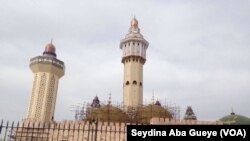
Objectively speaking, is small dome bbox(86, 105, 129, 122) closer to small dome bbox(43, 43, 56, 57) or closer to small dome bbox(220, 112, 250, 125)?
small dome bbox(43, 43, 56, 57)

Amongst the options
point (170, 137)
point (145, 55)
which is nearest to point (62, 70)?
point (145, 55)

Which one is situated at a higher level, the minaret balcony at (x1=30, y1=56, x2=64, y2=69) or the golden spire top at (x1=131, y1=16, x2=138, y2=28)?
the golden spire top at (x1=131, y1=16, x2=138, y2=28)

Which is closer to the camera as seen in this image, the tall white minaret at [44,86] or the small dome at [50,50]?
the tall white minaret at [44,86]

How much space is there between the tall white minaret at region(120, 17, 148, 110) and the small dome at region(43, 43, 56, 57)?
7.03 m

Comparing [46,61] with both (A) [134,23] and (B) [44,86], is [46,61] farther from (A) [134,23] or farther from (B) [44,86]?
(A) [134,23]

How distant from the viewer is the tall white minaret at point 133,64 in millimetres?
27031

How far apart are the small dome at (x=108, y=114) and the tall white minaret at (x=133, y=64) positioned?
214cm
